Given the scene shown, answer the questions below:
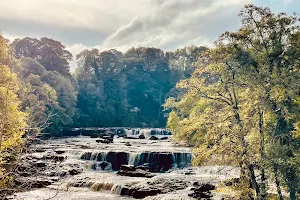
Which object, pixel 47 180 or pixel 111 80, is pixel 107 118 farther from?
pixel 47 180

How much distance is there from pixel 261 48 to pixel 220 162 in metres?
5.74

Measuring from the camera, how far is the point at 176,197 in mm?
16375

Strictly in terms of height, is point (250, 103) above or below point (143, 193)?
above

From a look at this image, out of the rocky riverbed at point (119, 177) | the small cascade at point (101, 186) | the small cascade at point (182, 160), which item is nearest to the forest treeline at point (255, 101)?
the rocky riverbed at point (119, 177)

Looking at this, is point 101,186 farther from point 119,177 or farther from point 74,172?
point 74,172

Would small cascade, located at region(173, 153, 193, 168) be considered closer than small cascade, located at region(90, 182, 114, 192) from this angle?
No

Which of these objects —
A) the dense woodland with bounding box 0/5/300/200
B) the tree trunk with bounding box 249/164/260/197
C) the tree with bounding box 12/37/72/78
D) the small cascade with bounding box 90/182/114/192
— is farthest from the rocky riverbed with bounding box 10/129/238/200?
the tree with bounding box 12/37/72/78

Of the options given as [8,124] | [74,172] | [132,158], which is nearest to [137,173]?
[74,172]

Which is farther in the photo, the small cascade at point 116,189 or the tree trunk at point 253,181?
the small cascade at point 116,189

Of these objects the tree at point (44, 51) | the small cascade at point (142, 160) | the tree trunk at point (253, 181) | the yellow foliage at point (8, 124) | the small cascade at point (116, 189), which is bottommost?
the small cascade at point (116, 189)

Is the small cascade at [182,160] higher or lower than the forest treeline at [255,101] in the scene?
lower

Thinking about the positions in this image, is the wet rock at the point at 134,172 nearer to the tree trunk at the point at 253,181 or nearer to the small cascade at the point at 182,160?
the small cascade at the point at 182,160

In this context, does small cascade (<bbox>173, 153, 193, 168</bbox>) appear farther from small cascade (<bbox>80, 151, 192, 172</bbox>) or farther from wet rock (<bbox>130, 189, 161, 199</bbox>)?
wet rock (<bbox>130, 189, 161, 199</bbox>)

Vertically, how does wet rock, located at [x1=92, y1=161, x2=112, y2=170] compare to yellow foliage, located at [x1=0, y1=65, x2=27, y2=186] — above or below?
below
